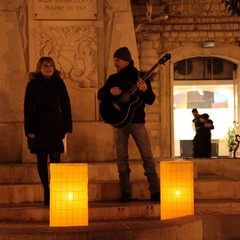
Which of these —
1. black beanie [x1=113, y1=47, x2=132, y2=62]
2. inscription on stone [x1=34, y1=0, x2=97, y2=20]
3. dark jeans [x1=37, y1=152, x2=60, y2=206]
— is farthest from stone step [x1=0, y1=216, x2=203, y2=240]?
inscription on stone [x1=34, y1=0, x2=97, y2=20]

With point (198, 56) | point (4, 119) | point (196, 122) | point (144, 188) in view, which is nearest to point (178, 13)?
point (198, 56)

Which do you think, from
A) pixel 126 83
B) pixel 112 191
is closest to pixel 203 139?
pixel 112 191

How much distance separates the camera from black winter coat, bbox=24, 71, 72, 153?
6.72 m

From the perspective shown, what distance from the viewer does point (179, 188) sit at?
5.84 m

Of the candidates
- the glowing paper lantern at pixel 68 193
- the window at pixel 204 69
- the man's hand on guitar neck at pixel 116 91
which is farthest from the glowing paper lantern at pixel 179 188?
the window at pixel 204 69

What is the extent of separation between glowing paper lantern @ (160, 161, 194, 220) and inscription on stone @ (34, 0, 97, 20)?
12.1 ft

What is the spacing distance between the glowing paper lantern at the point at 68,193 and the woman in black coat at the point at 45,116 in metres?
1.14

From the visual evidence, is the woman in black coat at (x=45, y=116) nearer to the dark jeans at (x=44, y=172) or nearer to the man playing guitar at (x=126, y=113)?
the dark jeans at (x=44, y=172)

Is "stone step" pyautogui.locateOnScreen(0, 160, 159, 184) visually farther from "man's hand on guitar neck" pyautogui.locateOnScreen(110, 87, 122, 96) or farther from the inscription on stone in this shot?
the inscription on stone

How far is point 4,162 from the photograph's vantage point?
28.6ft

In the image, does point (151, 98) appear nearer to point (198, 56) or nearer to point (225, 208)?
point (225, 208)

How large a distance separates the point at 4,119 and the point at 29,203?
2124mm

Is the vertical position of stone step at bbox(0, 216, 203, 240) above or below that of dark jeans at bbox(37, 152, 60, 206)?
below

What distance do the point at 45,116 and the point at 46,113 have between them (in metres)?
0.03
